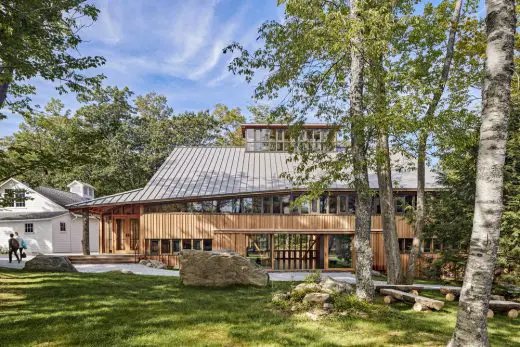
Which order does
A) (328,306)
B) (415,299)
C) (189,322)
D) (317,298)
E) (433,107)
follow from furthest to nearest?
(433,107) < (415,299) < (317,298) < (328,306) < (189,322)

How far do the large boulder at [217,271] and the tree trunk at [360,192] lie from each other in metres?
4.02

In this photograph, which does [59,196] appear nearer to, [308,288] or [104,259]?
[104,259]

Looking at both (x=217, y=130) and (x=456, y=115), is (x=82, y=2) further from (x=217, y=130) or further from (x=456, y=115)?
(x=217, y=130)

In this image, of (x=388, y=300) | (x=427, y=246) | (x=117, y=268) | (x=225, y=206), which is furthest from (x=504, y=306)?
(x=117, y=268)

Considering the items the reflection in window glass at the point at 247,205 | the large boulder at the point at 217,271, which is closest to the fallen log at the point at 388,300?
the large boulder at the point at 217,271

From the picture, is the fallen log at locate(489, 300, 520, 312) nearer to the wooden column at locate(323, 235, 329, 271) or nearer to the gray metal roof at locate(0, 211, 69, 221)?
the wooden column at locate(323, 235, 329, 271)

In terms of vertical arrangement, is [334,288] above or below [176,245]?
above

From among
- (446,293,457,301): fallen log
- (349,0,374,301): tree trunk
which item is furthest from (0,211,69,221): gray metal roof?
(446,293,457,301): fallen log

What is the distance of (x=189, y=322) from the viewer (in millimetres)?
6938

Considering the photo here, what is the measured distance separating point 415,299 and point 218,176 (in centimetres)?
1447

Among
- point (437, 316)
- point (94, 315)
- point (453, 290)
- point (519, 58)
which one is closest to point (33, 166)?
point (94, 315)

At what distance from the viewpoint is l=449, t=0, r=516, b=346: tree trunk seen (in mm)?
4285

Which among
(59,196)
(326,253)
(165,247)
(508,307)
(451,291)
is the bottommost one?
(326,253)

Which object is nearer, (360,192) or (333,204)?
(360,192)
